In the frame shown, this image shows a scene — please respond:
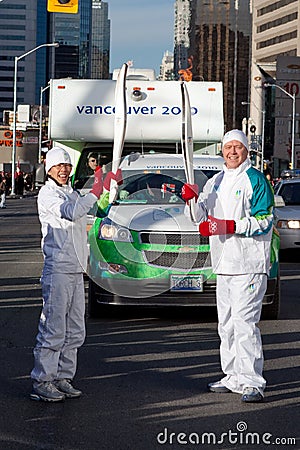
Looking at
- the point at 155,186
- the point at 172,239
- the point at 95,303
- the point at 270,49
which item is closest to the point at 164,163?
the point at 155,186

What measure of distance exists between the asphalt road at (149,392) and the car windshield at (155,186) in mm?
1354

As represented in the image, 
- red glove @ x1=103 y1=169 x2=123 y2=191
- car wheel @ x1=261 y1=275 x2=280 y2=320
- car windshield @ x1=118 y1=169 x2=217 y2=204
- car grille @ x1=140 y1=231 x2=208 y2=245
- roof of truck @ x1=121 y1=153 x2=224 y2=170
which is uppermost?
roof of truck @ x1=121 y1=153 x2=224 y2=170

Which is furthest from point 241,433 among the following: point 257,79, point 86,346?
point 257,79

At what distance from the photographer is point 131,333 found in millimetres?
11008

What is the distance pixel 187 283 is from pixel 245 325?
3.61 metres

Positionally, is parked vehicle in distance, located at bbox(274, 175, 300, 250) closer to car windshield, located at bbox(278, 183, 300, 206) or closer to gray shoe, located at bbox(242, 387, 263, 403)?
car windshield, located at bbox(278, 183, 300, 206)

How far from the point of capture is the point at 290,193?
22.1 meters

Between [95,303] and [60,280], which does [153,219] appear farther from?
[60,280]

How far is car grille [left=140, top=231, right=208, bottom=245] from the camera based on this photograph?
1142 cm

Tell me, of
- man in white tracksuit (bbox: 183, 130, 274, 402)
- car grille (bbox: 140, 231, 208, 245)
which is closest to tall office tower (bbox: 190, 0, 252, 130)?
car grille (bbox: 140, 231, 208, 245)

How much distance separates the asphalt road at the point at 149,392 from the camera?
678cm

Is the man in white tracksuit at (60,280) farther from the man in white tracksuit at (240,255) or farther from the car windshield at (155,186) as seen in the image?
the car windshield at (155,186)

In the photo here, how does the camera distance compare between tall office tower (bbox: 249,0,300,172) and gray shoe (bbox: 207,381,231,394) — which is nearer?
gray shoe (bbox: 207,381,231,394)

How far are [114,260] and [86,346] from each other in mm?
1540
